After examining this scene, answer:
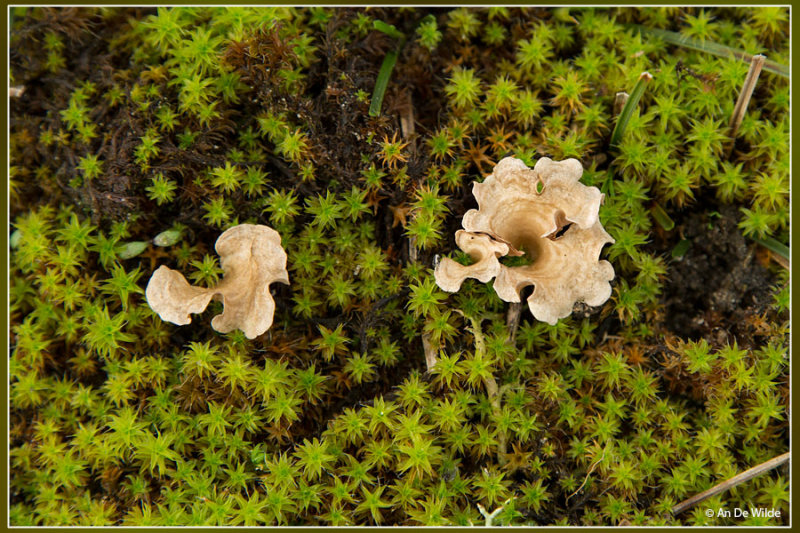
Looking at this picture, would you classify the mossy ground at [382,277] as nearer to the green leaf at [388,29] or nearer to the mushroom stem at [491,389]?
→ the mushroom stem at [491,389]

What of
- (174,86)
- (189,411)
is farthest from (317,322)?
(174,86)

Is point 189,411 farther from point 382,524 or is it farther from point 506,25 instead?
point 506,25

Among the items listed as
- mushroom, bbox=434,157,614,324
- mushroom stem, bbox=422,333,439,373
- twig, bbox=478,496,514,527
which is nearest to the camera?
twig, bbox=478,496,514,527

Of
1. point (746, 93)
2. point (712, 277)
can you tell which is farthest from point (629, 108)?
point (712, 277)

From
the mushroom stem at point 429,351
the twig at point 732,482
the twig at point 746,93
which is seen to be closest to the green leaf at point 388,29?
the mushroom stem at point 429,351

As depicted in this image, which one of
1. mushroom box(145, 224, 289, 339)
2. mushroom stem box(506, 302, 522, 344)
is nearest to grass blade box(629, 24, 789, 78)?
mushroom stem box(506, 302, 522, 344)

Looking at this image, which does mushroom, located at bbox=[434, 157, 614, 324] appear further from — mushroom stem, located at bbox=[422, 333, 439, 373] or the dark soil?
the dark soil
